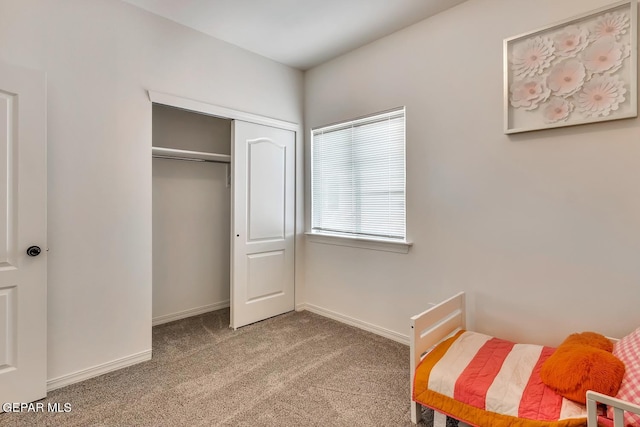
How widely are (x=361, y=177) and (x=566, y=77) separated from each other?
1.64m

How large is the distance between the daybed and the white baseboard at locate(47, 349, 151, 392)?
199 centimetres

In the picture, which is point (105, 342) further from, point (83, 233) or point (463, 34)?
point (463, 34)

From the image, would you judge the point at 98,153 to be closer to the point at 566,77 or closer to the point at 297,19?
the point at 297,19

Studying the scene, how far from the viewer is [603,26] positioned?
1830 mm

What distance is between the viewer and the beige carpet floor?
1.82 m

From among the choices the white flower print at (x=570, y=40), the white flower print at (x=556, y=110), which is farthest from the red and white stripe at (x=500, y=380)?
the white flower print at (x=570, y=40)

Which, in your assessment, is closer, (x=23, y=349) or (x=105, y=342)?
(x=23, y=349)

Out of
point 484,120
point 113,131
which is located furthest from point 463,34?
point 113,131

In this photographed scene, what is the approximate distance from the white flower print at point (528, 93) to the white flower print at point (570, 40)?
0.19 m

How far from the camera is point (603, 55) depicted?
1.83m

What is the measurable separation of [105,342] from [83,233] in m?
0.79

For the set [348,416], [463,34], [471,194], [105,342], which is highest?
[463,34]

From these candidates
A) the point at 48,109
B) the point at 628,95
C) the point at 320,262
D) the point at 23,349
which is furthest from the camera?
the point at 320,262

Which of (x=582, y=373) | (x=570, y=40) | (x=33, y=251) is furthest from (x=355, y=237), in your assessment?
(x=33, y=251)
